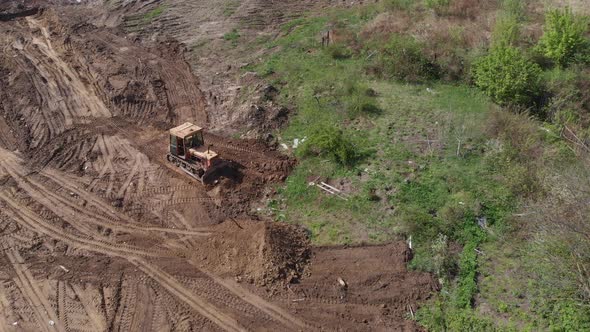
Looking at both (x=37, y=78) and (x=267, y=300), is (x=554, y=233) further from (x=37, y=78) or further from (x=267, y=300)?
(x=37, y=78)

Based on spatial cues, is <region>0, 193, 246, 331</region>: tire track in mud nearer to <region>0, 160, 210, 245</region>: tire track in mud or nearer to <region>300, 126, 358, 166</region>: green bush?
<region>0, 160, 210, 245</region>: tire track in mud

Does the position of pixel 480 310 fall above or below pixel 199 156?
below

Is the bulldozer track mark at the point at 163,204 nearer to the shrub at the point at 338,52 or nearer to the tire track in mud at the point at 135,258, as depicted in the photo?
the tire track in mud at the point at 135,258

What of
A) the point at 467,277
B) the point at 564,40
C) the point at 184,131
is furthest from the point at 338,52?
the point at 467,277

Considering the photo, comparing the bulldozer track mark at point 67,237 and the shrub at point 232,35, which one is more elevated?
the shrub at point 232,35

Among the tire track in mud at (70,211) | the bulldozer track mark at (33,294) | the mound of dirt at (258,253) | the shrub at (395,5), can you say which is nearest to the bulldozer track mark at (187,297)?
the mound of dirt at (258,253)

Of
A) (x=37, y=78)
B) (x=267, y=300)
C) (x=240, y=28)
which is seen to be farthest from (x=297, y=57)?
(x=267, y=300)
